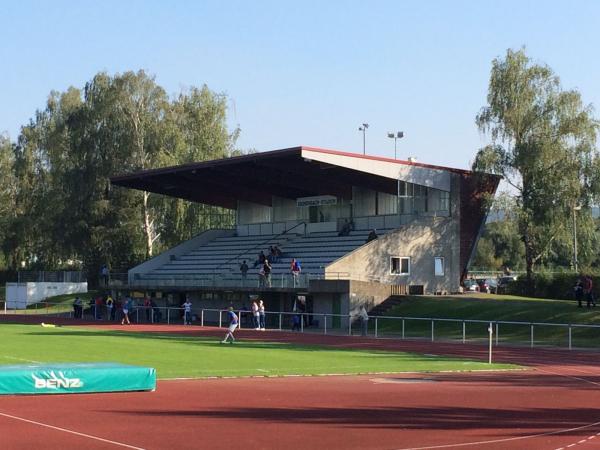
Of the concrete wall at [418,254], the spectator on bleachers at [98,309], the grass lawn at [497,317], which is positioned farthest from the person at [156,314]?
the grass lawn at [497,317]

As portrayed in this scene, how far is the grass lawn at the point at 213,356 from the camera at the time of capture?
26641mm

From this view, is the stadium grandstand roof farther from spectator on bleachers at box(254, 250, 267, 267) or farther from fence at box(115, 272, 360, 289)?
fence at box(115, 272, 360, 289)

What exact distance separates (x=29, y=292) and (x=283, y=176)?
2696 cm

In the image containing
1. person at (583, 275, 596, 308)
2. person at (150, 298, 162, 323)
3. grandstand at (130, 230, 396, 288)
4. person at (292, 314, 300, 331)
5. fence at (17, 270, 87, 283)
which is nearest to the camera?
person at (583, 275, 596, 308)

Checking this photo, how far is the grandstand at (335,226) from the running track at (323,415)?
1112 inches

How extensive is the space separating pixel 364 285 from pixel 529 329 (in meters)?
11.7

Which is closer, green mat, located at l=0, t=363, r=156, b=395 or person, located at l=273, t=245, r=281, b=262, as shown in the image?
green mat, located at l=0, t=363, r=156, b=395

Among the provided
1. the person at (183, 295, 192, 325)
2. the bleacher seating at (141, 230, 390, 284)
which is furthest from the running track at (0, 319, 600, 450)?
the bleacher seating at (141, 230, 390, 284)

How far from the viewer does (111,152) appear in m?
78.0

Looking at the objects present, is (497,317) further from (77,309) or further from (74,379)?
(74,379)

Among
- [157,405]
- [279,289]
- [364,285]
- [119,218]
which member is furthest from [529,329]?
[119,218]

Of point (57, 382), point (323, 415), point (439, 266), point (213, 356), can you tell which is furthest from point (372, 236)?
point (323, 415)

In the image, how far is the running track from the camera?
13.8 metres

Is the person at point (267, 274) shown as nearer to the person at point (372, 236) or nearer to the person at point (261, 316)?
the person at point (261, 316)
